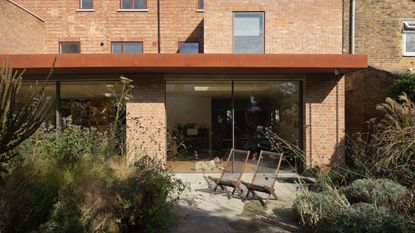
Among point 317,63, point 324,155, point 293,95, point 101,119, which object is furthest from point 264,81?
point 101,119

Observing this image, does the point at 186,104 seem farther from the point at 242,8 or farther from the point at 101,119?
the point at 242,8

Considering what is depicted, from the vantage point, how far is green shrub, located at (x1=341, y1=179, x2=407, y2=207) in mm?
5773

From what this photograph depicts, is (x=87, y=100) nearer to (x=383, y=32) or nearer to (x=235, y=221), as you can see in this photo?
(x=235, y=221)

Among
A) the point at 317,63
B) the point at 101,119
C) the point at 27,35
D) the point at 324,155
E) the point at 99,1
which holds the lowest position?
the point at 324,155

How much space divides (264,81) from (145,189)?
705 cm

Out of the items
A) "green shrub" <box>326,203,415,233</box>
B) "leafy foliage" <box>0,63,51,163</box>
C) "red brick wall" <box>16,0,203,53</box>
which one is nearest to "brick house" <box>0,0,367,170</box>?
"red brick wall" <box>16,0,203,53</box>

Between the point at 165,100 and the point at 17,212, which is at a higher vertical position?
the point at 165,100

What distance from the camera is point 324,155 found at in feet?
37.5

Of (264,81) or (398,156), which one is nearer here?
(398,156)

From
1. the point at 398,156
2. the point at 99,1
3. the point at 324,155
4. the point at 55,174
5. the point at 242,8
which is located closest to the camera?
the point at 55,174

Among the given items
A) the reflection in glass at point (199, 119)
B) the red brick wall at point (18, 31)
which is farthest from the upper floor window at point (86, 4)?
the reflection in glass at point (199, 119)

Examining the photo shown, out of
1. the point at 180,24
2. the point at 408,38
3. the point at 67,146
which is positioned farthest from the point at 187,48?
the point at 408,38

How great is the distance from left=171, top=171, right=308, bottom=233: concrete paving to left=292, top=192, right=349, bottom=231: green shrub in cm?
32

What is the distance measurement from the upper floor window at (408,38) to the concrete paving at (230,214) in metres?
11.0
